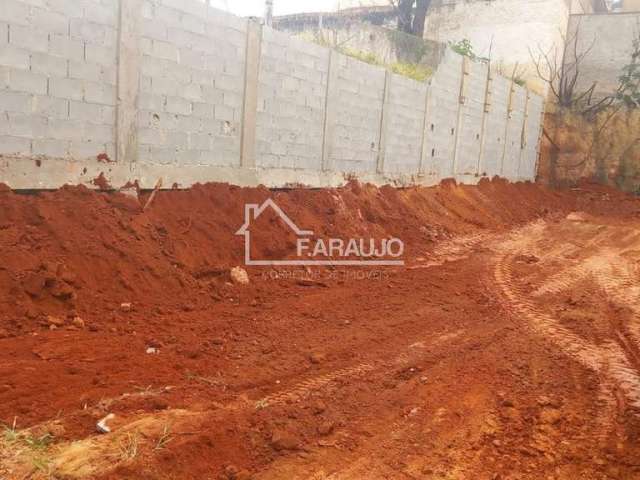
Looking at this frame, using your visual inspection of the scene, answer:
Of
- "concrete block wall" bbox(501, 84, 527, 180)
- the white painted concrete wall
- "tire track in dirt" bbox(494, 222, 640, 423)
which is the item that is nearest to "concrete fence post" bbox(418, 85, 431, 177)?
"tire track in dirt" bbox(494, 222, 640, 423)

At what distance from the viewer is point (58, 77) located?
537 centimetres

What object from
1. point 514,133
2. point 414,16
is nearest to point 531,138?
point 514,133

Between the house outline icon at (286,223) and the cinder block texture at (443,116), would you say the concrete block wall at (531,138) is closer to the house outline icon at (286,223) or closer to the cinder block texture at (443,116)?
the cinder block texture at (443,116)

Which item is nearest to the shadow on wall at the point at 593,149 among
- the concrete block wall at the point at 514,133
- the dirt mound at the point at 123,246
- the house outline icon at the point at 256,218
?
the concrete block wall at the point at 514,133

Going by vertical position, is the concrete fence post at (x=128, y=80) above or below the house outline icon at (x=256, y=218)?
above

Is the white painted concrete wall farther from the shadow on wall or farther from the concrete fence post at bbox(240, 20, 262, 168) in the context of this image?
the concrete fence post at bbox(240, 20, 262, 168)

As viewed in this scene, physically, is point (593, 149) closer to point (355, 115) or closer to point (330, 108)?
point (355, 115)

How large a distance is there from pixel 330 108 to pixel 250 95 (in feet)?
6.87

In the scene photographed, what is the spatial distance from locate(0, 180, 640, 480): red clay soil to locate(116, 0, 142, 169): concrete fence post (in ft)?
2.06

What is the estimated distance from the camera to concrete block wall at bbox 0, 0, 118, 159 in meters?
4.98

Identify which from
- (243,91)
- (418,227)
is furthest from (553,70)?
(243,91)

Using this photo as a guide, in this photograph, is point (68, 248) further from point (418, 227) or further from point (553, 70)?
point (553, 70)

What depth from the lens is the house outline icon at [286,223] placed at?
710 centimetres

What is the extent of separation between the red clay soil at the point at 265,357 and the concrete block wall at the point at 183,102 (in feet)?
1.32
